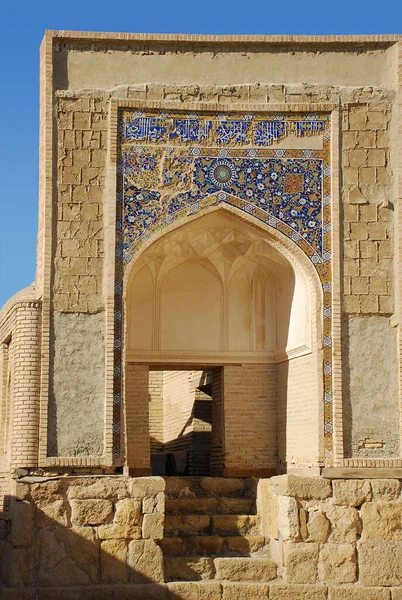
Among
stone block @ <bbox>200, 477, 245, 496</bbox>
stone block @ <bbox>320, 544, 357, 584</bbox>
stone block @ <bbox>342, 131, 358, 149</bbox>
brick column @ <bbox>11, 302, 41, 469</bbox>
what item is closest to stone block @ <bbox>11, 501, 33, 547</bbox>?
brick column @ <bbox>11, 302, 41, 469</bbox>

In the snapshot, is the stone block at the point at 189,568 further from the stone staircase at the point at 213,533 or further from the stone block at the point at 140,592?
the stone block at the point at 140,592

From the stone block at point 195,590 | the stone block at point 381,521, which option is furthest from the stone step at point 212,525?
the stone block at point 381,521

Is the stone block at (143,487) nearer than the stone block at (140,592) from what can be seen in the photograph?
No

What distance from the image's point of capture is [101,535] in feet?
34.9

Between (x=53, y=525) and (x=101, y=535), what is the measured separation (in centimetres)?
48

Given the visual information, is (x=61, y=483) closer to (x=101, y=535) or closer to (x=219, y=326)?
(x=101, y=535)

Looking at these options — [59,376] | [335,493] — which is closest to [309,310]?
[335,493]

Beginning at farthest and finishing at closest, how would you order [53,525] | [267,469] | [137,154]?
[267,469] → [137,154] → [53,525]

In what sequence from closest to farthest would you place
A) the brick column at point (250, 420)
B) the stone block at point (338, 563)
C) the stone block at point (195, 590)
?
the stone block at point (195, 590)
the stone block at point (338, 563)
the brick column at point (250, 420)

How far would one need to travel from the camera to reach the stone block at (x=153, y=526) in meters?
10.7

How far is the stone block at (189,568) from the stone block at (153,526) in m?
0.37

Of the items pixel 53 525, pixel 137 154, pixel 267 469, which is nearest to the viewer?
pixel 53 525

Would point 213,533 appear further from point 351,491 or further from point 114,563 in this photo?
point 351,491

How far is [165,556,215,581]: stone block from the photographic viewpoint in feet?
35.4
